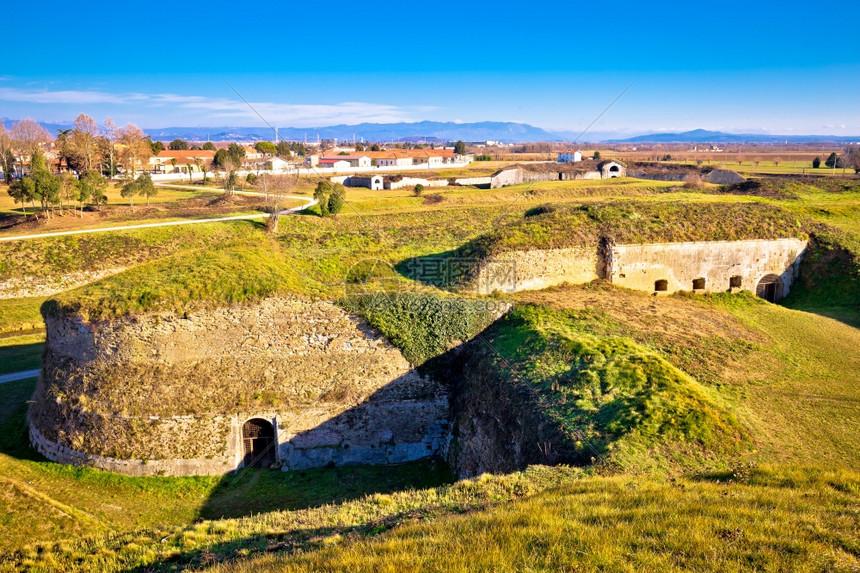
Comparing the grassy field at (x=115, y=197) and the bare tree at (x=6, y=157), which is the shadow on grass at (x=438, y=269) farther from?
the bare tree at (x=6, y=157)

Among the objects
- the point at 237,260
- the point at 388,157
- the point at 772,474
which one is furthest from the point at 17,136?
the point at 772,474

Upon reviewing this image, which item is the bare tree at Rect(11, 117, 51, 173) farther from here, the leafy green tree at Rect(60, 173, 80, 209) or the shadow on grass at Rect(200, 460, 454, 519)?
the shadow on grass at Rect(200, 460, 454, 519)

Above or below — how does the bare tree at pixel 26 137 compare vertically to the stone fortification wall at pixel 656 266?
above

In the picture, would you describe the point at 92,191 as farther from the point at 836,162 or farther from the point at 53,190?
the point at 836,162

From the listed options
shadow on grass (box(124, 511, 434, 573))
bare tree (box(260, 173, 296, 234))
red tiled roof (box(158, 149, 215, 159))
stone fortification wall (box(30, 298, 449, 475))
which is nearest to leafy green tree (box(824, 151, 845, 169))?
bare tree (box(260, 173, 296, 234))

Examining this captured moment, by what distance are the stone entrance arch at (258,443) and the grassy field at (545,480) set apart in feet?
1.67

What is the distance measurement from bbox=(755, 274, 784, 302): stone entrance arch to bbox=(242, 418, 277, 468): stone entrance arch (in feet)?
79.1

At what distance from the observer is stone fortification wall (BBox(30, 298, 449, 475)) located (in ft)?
53.3

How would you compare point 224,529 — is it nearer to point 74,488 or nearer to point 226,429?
point 226,429

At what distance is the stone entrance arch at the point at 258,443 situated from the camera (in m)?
17.0

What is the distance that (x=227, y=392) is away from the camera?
16.7m

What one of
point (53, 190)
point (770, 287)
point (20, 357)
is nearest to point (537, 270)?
point (770, 287)

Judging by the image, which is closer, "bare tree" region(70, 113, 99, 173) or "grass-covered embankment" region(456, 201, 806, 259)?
"grass-covered embankment" region(456, 201, 806, 259)

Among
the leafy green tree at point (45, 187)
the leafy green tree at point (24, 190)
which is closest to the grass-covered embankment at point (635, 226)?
the leafy green tree at point (45, 187)
